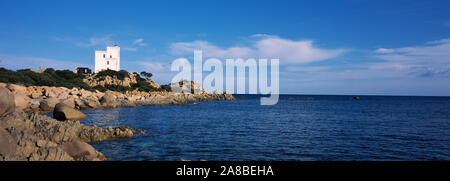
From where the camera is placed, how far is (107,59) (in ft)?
344

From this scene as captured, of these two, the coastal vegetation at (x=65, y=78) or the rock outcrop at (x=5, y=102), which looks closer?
the rock outcrop at (x=5, y=102)

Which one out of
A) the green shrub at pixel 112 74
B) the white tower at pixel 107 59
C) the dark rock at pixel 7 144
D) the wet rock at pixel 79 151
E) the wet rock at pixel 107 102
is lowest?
the wet rock at pixel 79 151

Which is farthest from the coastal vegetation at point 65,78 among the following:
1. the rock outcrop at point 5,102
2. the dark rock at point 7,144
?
the dark rock at point 7,144

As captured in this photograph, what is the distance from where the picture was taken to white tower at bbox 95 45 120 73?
341 ft

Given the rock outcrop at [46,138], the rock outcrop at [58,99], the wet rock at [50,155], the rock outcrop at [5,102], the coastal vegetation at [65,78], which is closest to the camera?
the wet rock at [50,155]

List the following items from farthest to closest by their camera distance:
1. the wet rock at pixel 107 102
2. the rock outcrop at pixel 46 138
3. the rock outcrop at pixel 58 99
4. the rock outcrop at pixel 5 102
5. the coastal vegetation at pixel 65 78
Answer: the coastal vegetation at pixel 65 78 < the wet rock at pixel 107 102 < the rock outcrop at pixel 58 99 < the rock outcrop at pixel 5 102 < the rock outcrop at pixel 46 138

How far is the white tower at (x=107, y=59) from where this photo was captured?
4087 inches

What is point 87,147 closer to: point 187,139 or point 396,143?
point 187,139

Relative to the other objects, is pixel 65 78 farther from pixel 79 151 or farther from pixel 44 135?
pixel 79 151

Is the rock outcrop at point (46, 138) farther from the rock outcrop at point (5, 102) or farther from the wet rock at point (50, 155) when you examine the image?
the rock outcrop at point (5, 102)

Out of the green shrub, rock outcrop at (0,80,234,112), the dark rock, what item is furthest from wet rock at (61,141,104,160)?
the green shrub

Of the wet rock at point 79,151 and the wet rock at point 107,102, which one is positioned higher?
the wet rock at point 107,102
